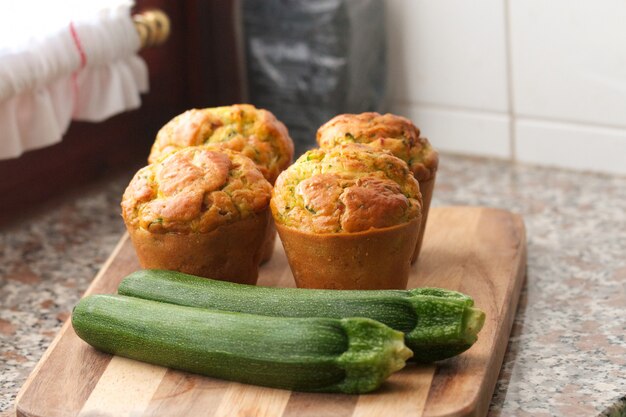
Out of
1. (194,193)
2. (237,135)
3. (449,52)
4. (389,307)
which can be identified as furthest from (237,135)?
(449,52)

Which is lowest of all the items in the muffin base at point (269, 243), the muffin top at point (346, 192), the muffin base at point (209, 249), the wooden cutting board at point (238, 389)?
the muffin base at point (269, 243)

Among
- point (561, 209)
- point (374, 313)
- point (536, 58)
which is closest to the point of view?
point (374, 313)

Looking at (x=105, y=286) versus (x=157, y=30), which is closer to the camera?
(x=105, y=286)

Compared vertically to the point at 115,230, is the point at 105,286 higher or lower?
higher

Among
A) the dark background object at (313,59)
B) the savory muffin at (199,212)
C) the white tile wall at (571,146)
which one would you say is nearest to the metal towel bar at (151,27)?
the dark background object at (313,59)

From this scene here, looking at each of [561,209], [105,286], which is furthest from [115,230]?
[561,209]

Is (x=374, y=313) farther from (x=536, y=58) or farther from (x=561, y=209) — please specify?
(x=536, y=58)

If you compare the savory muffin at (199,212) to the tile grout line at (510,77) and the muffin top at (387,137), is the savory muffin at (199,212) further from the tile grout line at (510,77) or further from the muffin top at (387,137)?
the tile grout line at (510,77)

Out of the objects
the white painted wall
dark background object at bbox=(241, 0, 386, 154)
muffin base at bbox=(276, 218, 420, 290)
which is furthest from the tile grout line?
muffin base at bbox=(276, 218, 420, 290)
